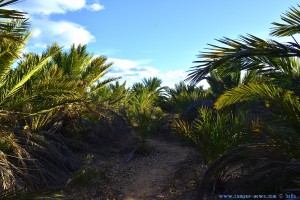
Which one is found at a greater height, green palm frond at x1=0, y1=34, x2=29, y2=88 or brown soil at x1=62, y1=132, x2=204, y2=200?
green palm frond at x1=0, y1=34, x2=29, y2=88

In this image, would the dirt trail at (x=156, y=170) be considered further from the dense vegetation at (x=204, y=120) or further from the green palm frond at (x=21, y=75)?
the green palm frond at (x=21, y=75)

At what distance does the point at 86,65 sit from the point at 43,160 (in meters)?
5.08

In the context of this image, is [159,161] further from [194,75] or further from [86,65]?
[194,75]

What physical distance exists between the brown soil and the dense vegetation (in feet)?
1.45

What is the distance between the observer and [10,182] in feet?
15.4

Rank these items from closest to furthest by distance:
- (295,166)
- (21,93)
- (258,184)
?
(295,166) → (258,184) → (21,93)

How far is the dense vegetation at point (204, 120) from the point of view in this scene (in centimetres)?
454

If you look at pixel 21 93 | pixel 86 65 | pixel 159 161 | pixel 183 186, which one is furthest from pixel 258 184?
pixel 86 65

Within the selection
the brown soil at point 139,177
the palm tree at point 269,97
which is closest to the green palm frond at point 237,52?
the palm tree at point 269,97

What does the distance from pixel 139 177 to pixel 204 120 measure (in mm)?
2297

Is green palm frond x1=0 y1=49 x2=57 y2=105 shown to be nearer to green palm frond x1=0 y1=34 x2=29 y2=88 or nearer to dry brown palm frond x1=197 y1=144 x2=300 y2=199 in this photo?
green palm frond x1=0 y1=34 x2=29 y2=88

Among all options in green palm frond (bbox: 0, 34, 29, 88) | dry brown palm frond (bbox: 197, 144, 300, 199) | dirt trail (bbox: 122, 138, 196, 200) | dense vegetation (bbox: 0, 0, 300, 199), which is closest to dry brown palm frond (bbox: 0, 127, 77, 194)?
dense vegetation (bbox: 0, 0, 300, 199)

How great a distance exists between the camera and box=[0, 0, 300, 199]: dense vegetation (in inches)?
179

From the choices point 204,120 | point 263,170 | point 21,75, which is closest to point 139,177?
point 204,120
